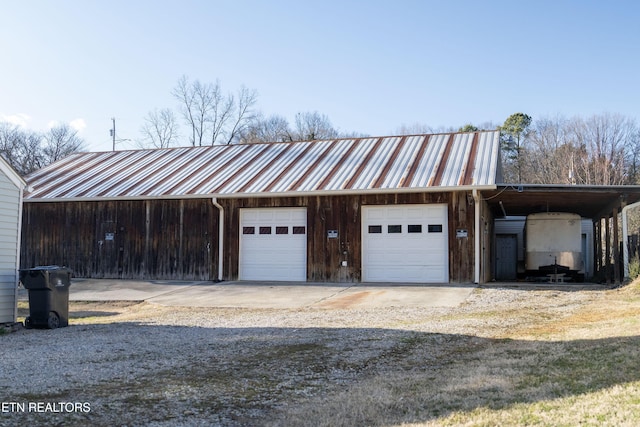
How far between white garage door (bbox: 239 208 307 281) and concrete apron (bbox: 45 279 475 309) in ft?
2.15

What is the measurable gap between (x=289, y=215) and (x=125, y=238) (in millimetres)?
5715

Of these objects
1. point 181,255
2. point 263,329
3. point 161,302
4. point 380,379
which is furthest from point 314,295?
point 380,379

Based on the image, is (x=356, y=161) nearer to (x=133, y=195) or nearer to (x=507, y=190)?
(x=507, y=190)

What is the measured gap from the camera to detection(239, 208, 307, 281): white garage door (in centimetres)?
1775

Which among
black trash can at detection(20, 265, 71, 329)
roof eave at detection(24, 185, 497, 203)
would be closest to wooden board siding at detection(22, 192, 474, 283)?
roof eave at detection(24, 185, 497, 203)

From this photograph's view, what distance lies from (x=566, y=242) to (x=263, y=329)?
13196 mm

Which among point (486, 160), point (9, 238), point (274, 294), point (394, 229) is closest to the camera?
point (9, 238)

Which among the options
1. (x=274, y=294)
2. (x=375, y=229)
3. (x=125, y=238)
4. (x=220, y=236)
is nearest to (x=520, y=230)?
(x=375, y=229)

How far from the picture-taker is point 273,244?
709 inches

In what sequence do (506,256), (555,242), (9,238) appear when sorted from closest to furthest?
(9,238) < (555,242) < (506,256)

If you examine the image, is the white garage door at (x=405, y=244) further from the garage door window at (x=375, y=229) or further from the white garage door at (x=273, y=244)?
the white garage door at (x=273, y=244)

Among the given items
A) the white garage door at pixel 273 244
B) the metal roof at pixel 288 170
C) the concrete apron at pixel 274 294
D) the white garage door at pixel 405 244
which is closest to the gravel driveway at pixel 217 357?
the concrete apron at pixel 274 294

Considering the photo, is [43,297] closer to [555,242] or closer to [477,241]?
[477,241]

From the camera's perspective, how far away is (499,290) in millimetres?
14523
